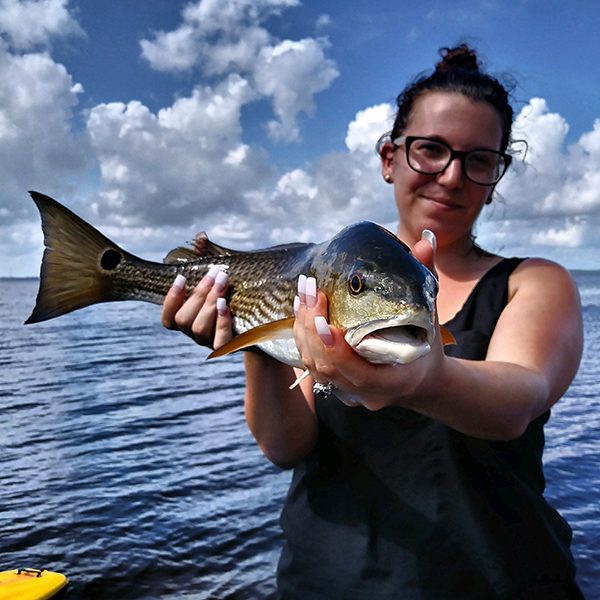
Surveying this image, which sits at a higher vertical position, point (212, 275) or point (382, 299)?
point (212, 275)

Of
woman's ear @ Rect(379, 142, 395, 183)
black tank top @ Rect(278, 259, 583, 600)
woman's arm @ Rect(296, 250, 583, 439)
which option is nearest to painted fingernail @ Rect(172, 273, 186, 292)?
black tank top @ Rect(278, 259, 583, 600)

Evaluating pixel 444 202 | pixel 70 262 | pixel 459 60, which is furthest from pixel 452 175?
pixel 70 262

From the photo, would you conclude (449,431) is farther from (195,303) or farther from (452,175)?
(195,303)

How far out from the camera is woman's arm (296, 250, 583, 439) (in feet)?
6.37

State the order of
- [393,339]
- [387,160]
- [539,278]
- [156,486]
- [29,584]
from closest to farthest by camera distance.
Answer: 1. [393,339]
2. [539,278]
3. [387,160]
4. [29,584]
5. [156,486]

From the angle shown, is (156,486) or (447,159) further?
(156,486)

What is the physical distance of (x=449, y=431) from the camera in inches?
114

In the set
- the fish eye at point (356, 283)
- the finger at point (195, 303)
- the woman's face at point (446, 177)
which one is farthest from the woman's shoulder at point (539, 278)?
the finger at point (195, 303)

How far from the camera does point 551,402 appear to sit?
2.76 metres

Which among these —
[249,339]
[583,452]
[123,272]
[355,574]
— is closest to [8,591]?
[123,272]

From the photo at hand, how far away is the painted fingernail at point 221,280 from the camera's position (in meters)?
3.33

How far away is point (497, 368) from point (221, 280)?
4.92ft

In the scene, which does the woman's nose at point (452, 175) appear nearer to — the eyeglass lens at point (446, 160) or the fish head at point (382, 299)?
the eyeglass lens at point (446, 160)

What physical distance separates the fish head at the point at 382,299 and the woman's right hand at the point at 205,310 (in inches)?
44.6
